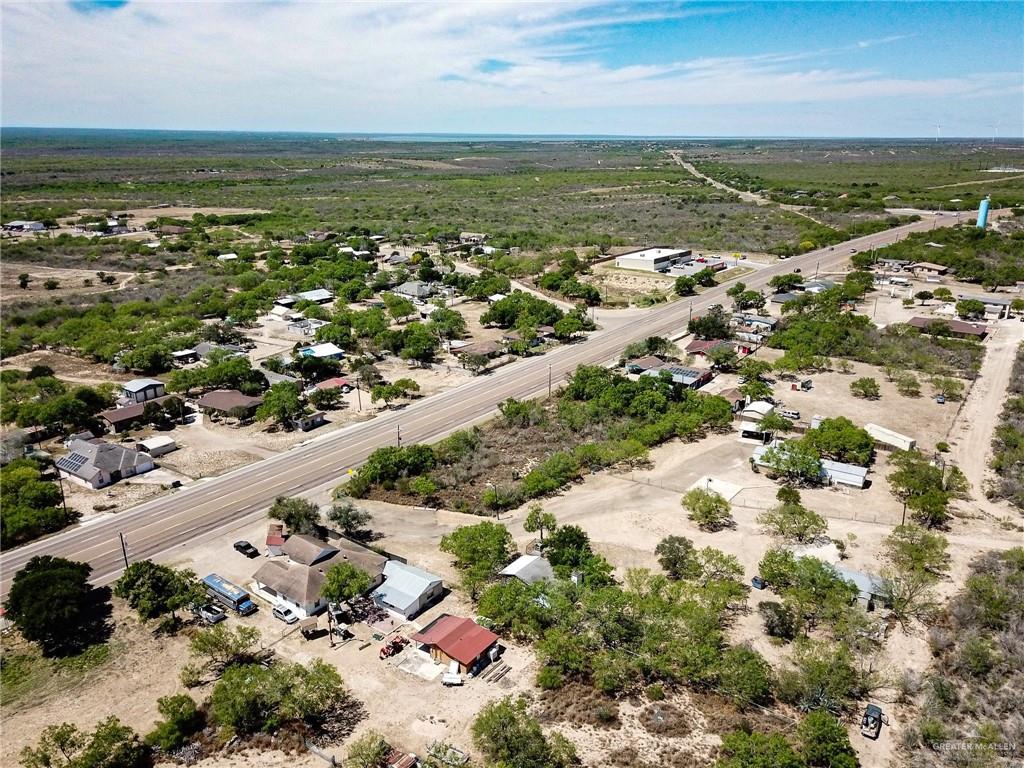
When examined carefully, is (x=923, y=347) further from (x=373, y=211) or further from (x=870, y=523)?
(x=373, y=211)

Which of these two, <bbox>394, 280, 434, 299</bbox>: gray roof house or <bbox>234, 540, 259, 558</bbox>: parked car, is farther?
<bbox>394, 280, 434, 299</bbox>: gray roof house

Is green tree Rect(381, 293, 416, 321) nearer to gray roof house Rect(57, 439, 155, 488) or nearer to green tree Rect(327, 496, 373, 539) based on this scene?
gray roof house Rect(57, 439, 155, 488)

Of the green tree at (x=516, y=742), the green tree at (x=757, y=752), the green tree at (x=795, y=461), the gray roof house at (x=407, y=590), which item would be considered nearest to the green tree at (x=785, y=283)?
the green tree at (x=795, y=461)

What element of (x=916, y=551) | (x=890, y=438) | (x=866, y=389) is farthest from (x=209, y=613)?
(x=866, y=389)

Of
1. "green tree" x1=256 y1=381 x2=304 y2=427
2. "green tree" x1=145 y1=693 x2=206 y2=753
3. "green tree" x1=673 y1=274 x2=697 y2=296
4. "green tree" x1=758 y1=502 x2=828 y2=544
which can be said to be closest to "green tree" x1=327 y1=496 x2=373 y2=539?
"green tree" x1=145 y1=693 x2=206 y2=753

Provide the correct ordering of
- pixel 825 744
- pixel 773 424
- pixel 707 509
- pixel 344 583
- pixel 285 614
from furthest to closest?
pixel 773 424 → pixel 707 509 → pixel 285 614 → pixel 344 583 → pixel 825 744

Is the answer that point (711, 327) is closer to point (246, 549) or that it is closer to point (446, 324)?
point (446, 324)
